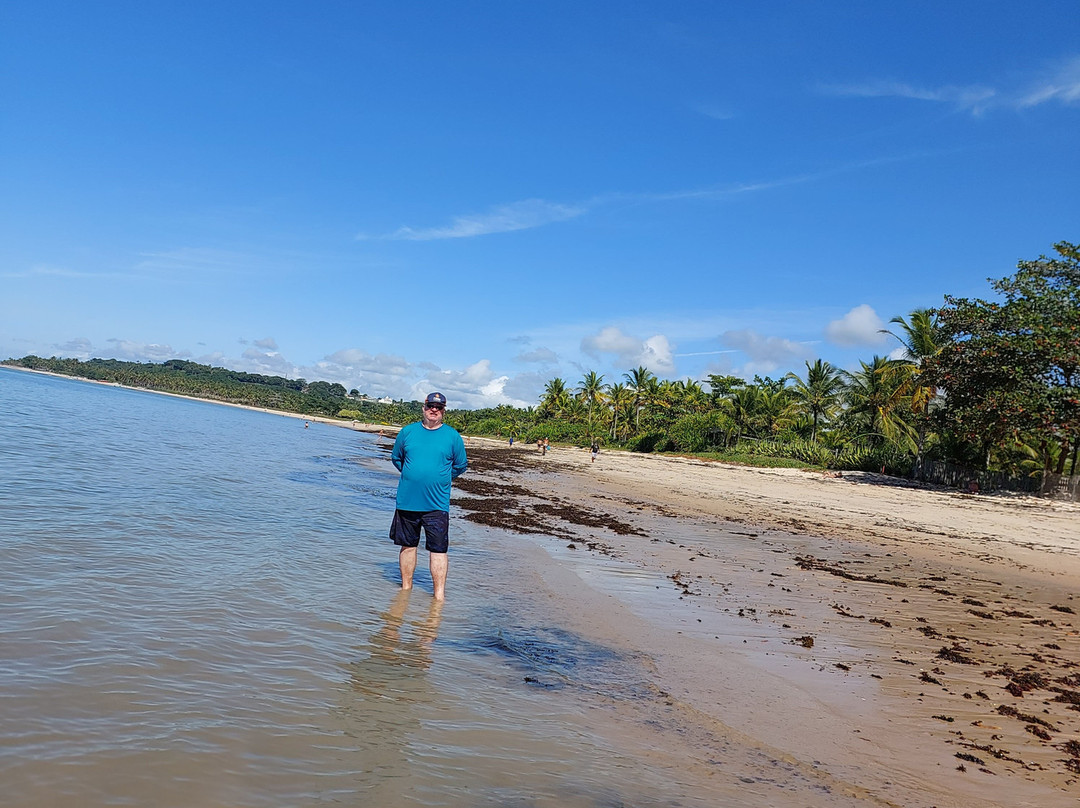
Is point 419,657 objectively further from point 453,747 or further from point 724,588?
point 724,588

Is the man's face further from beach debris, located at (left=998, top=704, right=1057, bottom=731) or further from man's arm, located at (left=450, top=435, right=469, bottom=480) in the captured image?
beach debris, located at (left=998, top=704, right=1057, bottom=731)

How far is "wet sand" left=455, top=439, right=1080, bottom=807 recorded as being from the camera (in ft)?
13.3

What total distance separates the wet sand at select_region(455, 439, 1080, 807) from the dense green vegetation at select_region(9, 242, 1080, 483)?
994cm

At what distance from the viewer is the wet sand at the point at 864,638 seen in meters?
4.05

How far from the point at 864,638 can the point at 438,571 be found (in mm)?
4727

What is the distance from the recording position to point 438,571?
6.95m

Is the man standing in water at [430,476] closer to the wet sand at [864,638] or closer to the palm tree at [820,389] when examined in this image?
A: the wet sand at [864,638]

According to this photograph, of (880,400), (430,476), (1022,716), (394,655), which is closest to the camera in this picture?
(1022,716)

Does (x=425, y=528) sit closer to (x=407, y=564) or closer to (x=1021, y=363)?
(x=407, y=564)

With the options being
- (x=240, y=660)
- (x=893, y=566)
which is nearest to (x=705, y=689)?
(x=240, y=660)

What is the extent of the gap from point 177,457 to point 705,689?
1998 centimetres

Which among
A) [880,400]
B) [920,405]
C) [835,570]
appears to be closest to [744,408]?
[880,400]

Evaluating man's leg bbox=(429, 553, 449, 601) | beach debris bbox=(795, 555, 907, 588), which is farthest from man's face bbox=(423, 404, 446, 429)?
beach debris bbox=(795, 555, 907, 588)

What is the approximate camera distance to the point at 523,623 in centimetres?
655
